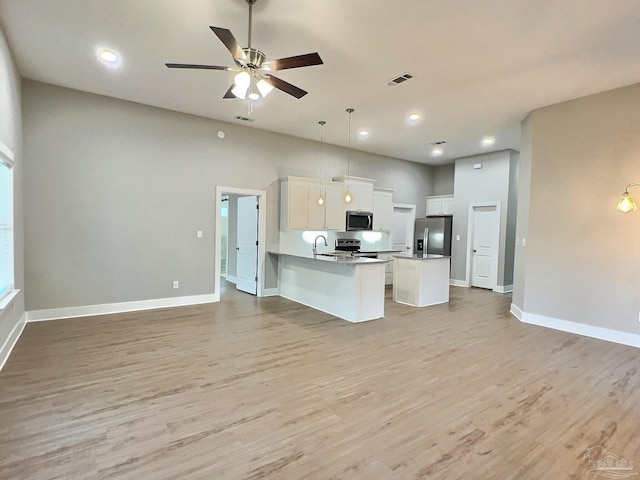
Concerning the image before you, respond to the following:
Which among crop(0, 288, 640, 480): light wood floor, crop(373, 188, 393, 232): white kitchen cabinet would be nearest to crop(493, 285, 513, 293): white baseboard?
crop(373, 188, 393, 232): white kitchen cabinet

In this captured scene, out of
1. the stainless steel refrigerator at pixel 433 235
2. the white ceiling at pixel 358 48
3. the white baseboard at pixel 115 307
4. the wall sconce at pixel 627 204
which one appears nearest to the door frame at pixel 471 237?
the stainless steel refrigerator at pixel 433 235

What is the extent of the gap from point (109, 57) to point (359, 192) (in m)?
5.06

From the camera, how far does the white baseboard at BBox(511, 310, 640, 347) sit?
4.16m

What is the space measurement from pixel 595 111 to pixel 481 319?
3192 millimetres

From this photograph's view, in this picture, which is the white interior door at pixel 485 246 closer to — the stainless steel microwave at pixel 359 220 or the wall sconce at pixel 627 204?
the stainless steel microwave at pixel 359 220

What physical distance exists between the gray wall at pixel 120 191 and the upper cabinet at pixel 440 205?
16.3 ft

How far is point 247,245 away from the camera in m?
7.04

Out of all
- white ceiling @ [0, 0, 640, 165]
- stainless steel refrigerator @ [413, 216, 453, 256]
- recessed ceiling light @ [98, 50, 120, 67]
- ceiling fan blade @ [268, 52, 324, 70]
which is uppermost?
white ceiling @ [0, 0, 640, 165]

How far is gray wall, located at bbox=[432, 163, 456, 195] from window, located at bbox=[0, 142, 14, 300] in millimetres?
8856

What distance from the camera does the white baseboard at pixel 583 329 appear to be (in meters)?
4.16

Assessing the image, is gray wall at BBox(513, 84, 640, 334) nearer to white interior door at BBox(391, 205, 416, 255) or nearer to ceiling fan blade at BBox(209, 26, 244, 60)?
white interior door at BBox(391, 205, 416, 255)

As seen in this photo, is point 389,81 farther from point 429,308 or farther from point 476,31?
point 429,308

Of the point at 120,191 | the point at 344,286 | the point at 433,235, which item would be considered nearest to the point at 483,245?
the point at 433,235

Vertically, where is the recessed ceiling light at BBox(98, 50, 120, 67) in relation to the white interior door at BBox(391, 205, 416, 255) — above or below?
above
